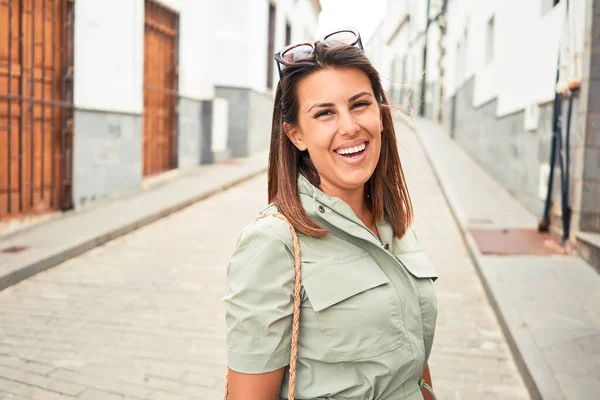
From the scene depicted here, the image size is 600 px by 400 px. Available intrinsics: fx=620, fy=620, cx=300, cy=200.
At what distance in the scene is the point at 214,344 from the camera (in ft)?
14.2

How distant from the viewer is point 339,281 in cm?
169

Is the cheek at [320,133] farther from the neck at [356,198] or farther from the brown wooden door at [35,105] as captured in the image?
the brown wooden door at [35,105]

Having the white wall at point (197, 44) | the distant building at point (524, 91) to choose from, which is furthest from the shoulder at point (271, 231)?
the white wall at point (197, 44)

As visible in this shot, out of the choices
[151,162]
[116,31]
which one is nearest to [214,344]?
[116,31]

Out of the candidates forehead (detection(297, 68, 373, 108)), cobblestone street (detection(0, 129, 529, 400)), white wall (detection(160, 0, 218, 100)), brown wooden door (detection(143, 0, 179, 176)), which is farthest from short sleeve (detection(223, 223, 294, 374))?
white wall (detection(160, 0, 218, 100))

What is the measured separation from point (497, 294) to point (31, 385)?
3.55 m

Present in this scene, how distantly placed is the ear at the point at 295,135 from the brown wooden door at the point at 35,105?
651cm

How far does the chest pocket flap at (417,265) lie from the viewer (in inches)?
75.3

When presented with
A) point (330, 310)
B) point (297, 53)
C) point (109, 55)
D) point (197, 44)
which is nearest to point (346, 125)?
point (297, 53)

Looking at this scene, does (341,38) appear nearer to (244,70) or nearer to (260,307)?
(260,307)

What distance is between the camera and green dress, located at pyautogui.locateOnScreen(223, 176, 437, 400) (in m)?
1.59

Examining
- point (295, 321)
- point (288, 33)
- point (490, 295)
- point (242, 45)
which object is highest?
point (288, 33)

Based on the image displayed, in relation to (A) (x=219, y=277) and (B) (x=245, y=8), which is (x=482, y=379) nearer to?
(A) (x=219, y=277)

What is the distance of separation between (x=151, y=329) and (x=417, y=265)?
3098 mm
